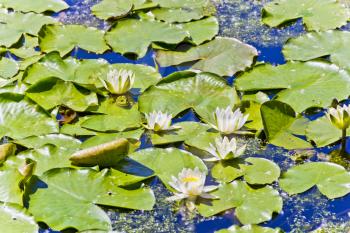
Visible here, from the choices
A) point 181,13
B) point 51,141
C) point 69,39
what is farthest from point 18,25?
point 51,141

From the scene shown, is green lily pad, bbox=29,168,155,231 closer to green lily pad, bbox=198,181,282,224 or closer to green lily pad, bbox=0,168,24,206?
green lily pad, bbox=0,168,24,206

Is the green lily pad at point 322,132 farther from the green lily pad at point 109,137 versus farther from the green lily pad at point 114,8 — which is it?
the green lily pad at point 114,8

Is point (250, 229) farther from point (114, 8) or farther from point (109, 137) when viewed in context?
point (114, 8)

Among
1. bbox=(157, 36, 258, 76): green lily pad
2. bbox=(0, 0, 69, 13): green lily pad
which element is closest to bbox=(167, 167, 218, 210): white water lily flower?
bbox=(157, 36, 258, 76): green lily pad

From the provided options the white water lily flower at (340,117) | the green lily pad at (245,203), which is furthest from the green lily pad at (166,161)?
the white water lily flower at (340,117)

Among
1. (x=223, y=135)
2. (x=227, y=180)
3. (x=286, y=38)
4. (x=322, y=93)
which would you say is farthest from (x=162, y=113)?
(x=286, y=38)

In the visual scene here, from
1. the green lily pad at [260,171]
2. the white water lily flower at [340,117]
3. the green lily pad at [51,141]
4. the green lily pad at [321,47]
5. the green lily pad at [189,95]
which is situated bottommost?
the green lily pad at [51,141]
